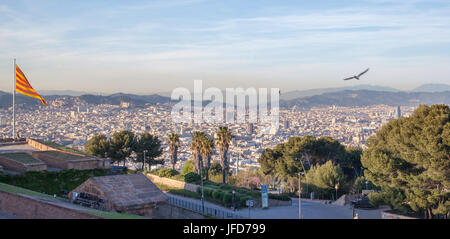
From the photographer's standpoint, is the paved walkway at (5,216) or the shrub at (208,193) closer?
the paved walkway at (5,216)

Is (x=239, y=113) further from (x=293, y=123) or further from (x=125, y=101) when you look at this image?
(x=125, y=101)

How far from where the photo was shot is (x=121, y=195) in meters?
21.6

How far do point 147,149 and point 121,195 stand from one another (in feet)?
84.1

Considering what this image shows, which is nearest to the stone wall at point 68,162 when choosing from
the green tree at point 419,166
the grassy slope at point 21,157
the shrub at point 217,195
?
the grassy slope at point 21,157

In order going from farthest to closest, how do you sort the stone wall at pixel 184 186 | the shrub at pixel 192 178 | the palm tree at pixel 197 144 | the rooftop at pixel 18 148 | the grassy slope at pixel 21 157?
the palm tree at pixel 197 144
the shrub at pixel 192 178
the rooftop at pixel 18 148
the stone wall at pixel 184 186
the grassy slope at pixel 21 157

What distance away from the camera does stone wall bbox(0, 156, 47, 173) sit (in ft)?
90.6

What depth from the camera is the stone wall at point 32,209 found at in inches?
553

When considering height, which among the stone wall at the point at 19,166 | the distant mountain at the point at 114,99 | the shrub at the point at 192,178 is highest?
the distant mountain at the point at 114,99

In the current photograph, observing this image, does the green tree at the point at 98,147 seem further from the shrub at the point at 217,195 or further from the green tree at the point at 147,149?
the shrub at the point at 217,195

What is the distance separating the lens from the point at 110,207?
2094cm

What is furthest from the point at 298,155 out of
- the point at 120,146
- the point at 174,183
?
the point at 120,146

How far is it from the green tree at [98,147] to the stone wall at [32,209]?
90.2 feet
